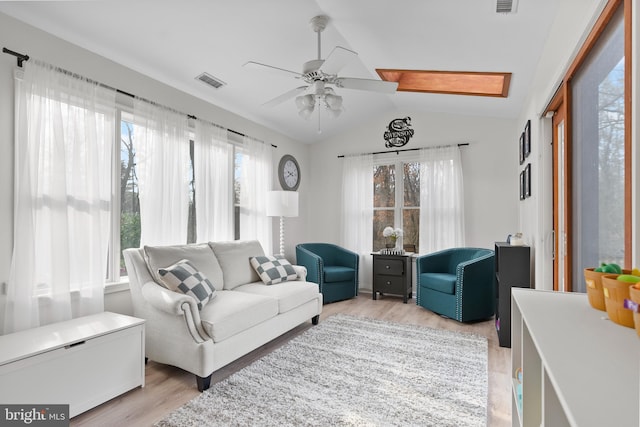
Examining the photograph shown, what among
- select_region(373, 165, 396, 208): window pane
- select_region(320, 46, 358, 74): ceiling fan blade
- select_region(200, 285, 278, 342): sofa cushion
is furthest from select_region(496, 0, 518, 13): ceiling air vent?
select_region(373, 165, 396, 208): window pane

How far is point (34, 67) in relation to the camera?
7.64ft

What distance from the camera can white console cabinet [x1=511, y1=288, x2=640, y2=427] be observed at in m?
0.49

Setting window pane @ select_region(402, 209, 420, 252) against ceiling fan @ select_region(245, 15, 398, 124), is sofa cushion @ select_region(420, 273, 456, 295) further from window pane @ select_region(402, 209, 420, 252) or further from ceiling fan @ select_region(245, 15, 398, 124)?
ceiling fan @ select_region(245, 15, 398, 124)

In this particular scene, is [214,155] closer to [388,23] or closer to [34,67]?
[34,67]

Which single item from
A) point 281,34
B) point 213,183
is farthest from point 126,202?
point 281,34

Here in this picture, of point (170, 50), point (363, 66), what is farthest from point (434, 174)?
point (170, 50)

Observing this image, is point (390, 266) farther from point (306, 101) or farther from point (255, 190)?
point (306, 101)

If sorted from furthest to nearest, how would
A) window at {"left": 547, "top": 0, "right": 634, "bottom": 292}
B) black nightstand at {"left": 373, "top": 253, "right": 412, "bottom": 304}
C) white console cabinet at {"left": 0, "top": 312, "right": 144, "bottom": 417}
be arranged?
black nightstand at {"left": 373, "top": 253, "right": 412, "bottom": 304}, white console cabinet at {"left": 0, "top": 312, "right": 144, "bottom": 417}, window at {"left": 547, "top": 0, "right": 634, "bottom": 292}

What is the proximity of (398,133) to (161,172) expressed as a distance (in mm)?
3392

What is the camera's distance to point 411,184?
5078 mm

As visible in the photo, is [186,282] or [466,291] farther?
[466,291]

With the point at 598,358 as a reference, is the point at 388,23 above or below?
above

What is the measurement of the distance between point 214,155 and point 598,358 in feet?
12.3

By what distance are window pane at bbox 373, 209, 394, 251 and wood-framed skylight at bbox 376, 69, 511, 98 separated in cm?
187
